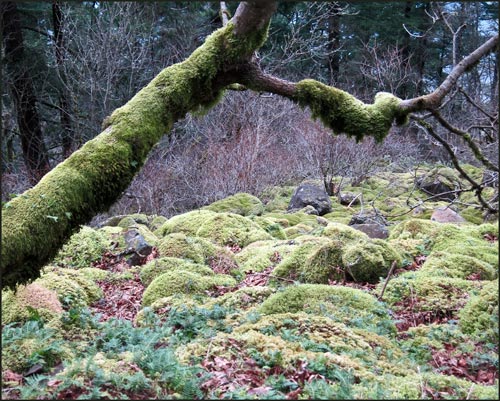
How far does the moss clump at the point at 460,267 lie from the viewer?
19.7ft

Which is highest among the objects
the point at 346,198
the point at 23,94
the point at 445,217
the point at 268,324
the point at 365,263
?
the point at 23,94

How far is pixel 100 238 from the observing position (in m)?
9.02

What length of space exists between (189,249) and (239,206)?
561cm

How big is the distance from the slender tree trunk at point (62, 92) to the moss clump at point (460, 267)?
11.9 metres

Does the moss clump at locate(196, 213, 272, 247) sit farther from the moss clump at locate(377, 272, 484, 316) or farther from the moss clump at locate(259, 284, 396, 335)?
the moss clump at locate(259, 284, 396, 335)

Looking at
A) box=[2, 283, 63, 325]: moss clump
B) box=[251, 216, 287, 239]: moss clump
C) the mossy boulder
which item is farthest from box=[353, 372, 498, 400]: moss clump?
the mossy boulder

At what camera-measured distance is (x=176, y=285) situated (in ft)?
19.2

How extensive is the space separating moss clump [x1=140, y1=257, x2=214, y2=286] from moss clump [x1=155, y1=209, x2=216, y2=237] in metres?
2.64

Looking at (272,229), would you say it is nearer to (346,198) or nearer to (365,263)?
(365,263)

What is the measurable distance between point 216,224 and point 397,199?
7208 mm

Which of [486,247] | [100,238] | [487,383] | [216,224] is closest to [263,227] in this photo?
[216,224]

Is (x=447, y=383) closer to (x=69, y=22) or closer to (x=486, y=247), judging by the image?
(x=486, y=247)

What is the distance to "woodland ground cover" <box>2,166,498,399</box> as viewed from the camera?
327 cm

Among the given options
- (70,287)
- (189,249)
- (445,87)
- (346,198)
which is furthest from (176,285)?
(346,198)
